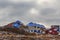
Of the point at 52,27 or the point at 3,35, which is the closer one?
the point at 3,35

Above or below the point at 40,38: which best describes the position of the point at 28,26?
above

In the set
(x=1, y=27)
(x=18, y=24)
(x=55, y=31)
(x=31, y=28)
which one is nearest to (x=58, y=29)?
(x=55, y=31)

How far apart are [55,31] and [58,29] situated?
7.65 ft

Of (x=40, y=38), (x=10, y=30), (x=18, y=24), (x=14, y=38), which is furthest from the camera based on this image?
(x=18, y=24)

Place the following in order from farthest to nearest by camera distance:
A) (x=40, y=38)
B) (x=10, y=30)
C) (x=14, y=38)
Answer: (x=10, y=30)
(x=40, y=38)
(x=14, y=38)

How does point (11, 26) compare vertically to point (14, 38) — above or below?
above

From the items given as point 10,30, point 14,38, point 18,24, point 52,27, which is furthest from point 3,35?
point 52,27

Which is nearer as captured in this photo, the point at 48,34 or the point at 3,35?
the point at 3,35

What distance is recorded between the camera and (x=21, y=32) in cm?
8200

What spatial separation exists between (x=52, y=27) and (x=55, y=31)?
208 cm

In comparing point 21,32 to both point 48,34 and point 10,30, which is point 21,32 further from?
point 48,34

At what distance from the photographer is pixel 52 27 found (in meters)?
84.2

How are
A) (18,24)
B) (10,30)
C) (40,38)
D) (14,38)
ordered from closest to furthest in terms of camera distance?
(14,38) < (40,38) < (10,30) < (18,24)

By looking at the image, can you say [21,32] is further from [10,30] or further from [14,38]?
[14,38]
